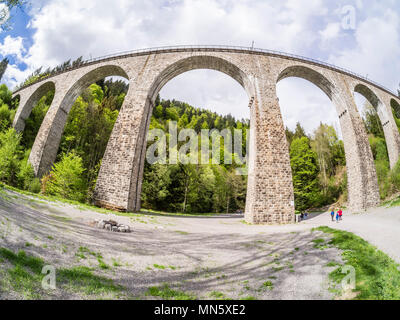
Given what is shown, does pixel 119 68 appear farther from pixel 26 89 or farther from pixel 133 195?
pixel 26 89

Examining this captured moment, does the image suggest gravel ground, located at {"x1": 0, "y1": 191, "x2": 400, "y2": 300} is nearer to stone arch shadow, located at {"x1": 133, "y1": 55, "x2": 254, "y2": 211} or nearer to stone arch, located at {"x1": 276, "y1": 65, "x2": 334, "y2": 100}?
stone arch shadow, located at {"x1": 133, "y1": 55, "x2": 254, "y2": 211}

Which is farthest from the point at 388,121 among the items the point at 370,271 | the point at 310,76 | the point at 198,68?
the point at 370,271

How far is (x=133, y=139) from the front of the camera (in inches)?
506

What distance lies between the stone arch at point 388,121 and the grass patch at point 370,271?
19712 mm

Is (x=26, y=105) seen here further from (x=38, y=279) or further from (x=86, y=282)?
(x=86, y=282)

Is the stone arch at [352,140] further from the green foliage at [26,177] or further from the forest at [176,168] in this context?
the green foliage at [26,177]

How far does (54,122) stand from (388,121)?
32.4 m

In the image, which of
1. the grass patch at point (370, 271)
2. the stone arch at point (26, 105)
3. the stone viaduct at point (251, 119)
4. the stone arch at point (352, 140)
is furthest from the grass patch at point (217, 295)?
the stone arch at point (26, 105)

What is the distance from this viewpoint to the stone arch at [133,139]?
11.9 m

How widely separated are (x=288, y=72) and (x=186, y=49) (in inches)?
357

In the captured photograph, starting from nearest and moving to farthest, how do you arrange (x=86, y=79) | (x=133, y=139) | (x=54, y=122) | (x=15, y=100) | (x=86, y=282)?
(x=86, y=282) < (x=133, y=139) < (x=54, y=122) < (x=86, y=79) < (x=15, y=100)

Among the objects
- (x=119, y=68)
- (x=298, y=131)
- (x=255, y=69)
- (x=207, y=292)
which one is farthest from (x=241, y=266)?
(x=298, y=131)

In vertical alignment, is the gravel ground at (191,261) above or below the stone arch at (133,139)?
below
